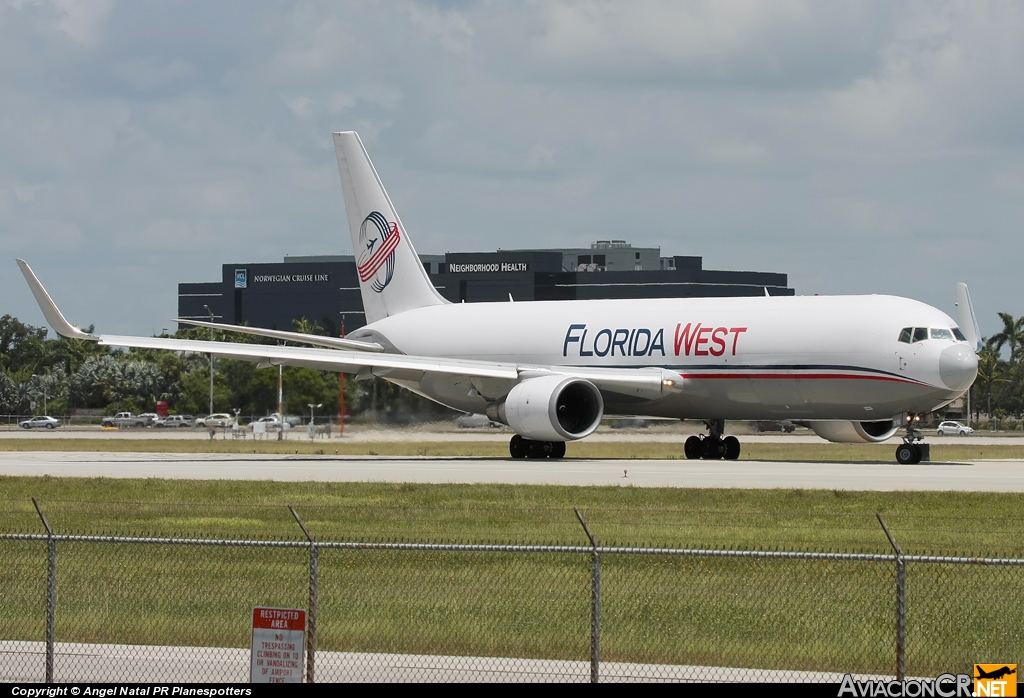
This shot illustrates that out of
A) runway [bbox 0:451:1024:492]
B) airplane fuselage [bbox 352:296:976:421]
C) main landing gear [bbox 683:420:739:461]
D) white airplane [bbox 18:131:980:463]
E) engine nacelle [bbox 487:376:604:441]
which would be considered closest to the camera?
runway [bbox 0:451:1024:492]

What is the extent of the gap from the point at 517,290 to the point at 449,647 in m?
146

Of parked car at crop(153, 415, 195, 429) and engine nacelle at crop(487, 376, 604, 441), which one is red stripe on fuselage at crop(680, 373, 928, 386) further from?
parked car at crop(153, 415, 195, 429)

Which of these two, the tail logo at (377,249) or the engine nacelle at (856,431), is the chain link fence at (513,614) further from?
the tail logo at (377,249)

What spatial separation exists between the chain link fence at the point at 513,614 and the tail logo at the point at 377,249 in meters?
32.8

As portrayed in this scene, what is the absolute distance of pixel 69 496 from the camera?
28453mm

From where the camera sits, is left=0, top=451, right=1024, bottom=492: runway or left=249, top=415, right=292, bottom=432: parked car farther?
left=249, top=415, right=292, bottom=432: parked car

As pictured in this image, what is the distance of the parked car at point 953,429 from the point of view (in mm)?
93412

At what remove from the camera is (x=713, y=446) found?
145 feet

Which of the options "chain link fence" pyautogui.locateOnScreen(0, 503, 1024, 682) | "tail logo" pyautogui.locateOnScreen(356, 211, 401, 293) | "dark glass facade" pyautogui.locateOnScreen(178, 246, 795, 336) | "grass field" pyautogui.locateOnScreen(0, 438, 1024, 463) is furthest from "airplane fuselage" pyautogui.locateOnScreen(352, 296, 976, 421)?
"dark glass facade" pyautogui.locateOnScreen(178, 246, 795, 336)

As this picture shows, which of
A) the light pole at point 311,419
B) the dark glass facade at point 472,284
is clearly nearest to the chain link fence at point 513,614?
the light pole at point 311,419

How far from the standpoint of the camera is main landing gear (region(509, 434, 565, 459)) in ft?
142

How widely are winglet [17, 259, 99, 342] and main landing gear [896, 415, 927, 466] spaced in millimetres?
22761

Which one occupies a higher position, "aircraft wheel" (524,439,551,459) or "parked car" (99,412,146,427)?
"aircraft wheel" (524,439,551,459)

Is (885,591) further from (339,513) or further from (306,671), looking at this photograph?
(339,513)
